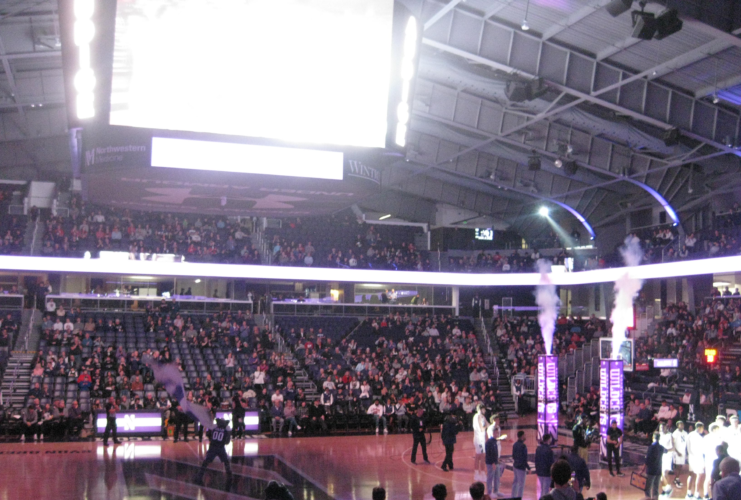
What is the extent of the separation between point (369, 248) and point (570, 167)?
37.2 ft

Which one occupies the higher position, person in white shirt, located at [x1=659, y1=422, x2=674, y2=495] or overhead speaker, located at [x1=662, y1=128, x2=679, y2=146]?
overhead speaker, located at [x1=662, y1=128, x2=679, y2=146]

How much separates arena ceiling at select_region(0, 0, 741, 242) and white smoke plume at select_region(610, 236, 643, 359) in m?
2.39

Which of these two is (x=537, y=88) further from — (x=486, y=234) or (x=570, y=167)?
(x=486, y=234)

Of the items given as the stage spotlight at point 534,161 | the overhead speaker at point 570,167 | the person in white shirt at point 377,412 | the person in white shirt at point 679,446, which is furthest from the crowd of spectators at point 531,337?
the person in white shirt at point 679,446

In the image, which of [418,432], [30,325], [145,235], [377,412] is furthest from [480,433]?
[145,235]

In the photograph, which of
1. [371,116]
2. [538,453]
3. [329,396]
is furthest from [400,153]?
[329,396]

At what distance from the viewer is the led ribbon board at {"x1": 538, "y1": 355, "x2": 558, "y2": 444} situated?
1991cm

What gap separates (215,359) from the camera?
1098 inches

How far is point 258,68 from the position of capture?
10953mm

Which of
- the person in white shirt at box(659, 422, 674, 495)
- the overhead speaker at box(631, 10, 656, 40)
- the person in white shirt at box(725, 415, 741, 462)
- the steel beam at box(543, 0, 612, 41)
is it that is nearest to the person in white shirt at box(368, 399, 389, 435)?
the person in white shirt at box(659, 422, 674, 495)

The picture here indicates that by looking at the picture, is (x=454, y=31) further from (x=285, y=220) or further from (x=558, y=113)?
(x=285, y=220)

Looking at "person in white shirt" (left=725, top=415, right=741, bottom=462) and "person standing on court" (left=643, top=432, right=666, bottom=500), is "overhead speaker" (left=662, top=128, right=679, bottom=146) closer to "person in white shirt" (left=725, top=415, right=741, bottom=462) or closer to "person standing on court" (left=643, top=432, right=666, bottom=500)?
"person in white shirt" (left=725, top=415, right=741, bottom=462)

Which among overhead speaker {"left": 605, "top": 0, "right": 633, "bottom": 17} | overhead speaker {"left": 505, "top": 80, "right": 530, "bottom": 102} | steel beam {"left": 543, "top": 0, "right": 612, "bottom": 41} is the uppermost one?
steel beam {"left": 543, "top": 0, "right": 612, "bottom": 41}

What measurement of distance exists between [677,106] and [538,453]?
1504 centimetres
